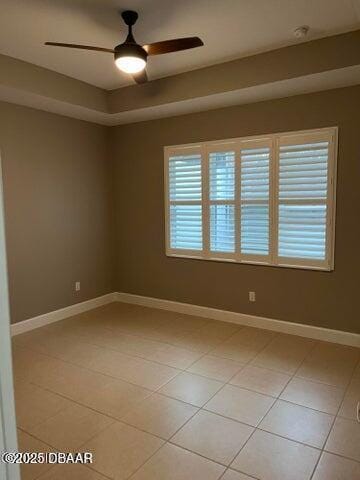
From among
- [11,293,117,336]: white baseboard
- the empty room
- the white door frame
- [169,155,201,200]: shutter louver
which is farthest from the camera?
[169,155,201,200]: shutter louver

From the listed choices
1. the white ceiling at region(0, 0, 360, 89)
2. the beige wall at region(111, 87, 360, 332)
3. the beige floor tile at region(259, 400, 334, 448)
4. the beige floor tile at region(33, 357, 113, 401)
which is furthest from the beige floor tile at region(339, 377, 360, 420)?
the white ceiling at region(0, 0, 360, 89)

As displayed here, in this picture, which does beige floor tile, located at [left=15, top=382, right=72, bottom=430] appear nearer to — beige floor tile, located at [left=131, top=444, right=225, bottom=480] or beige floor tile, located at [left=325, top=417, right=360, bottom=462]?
beige floor tile, located at [left=131, top=444, right=225, bottom=480]

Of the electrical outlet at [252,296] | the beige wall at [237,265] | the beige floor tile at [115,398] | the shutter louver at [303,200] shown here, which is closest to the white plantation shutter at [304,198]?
the shutter louver at [303,200]

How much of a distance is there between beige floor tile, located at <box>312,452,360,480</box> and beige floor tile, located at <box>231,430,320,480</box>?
0.04m

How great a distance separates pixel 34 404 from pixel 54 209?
7.69ft

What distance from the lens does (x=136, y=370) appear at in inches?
120

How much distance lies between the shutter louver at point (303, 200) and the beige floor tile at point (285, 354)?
2.85ft

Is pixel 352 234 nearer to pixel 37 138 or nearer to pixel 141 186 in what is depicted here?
pixel 141 186

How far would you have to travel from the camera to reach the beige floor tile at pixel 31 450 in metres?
1.91

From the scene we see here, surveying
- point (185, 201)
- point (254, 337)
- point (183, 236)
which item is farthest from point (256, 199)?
point (254, 337)

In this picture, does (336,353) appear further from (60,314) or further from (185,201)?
(60,314)

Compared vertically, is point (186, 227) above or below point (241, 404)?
above

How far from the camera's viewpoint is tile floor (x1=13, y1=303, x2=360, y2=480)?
196cm

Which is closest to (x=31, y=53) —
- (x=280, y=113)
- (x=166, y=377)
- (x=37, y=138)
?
(x=37, y=138)
